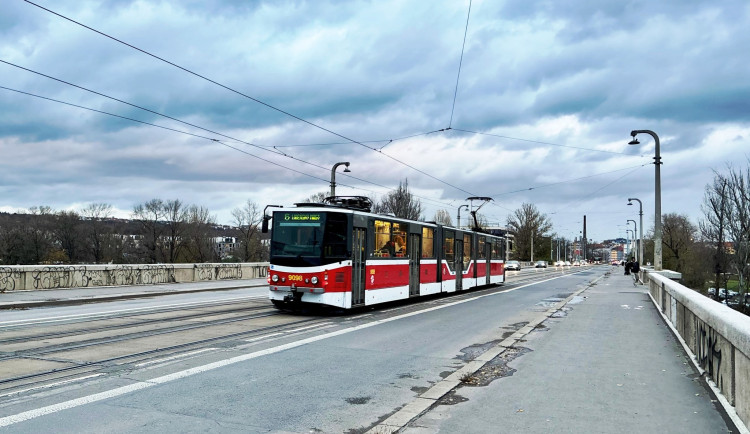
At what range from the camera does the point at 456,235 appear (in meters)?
24.8

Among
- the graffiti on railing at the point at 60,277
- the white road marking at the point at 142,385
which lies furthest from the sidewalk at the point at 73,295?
the white road marking at the point at 142,385

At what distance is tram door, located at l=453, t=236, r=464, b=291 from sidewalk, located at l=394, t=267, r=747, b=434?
1303 centimetres

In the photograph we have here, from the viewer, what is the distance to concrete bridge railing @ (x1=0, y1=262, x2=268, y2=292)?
2255 centimetres


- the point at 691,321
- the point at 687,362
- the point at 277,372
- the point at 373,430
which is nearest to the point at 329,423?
the point at 373,430

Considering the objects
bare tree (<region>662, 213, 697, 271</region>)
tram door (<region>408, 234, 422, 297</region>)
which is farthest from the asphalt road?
bare tree (<region>662, 213, 697, 271</region>)

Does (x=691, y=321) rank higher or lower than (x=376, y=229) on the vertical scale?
lower

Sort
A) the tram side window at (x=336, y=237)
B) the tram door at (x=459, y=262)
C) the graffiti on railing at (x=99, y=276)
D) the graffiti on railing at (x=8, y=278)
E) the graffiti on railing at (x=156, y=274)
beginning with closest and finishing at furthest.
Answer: the tram side window at (x=336, y=237)
the graffiti on railing at (x=8, y=278)
the graffiti on railing at (x=99, y=276)
the tram door at (x=459, y=262)
the graffiti on railing at (x=156, y=274)

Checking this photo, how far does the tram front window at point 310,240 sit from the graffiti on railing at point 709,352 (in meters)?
8.86

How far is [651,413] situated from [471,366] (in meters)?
2.96

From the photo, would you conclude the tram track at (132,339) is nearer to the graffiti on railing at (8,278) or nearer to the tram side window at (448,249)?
the tram side window at (448,249)

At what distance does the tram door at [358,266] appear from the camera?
1598cm

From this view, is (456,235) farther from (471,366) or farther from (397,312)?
(471,366)

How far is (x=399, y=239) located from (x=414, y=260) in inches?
65.6

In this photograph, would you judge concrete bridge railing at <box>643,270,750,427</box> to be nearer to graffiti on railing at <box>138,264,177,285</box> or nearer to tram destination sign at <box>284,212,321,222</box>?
tram destination sign at <box>284,212,321,222</box>
